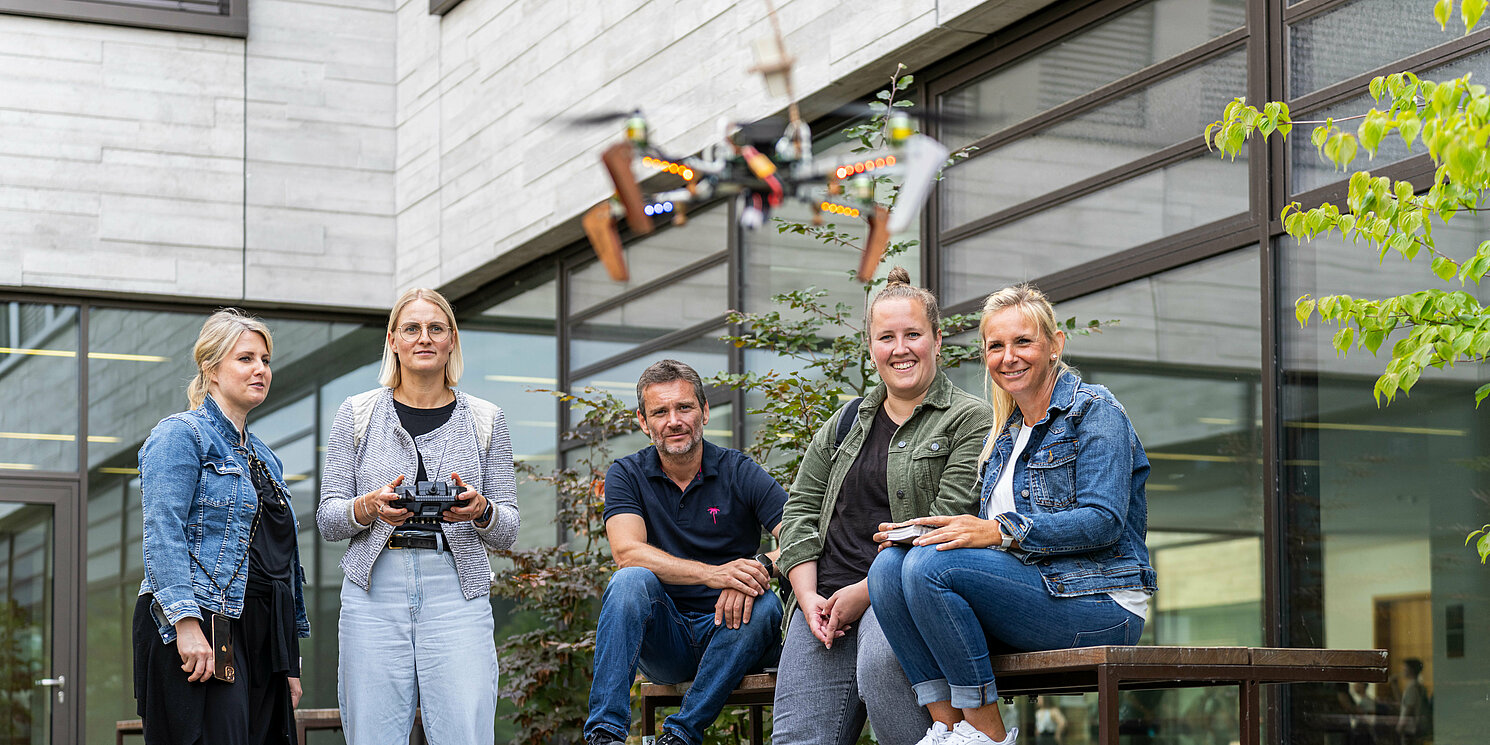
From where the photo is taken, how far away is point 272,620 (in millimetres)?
4168

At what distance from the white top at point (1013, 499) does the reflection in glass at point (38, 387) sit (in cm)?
774

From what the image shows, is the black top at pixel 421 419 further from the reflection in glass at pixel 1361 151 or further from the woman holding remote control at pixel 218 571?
the reflection in glass at pixel 1361 151

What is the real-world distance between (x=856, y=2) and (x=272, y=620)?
3.90 meters

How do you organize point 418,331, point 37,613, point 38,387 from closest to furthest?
point 418,331, point 37,613, point 38,387

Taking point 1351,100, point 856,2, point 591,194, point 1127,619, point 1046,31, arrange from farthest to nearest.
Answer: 1. point 591,194
2. point 856,2
3. point 1046,31
4. point 1351,100
5. point 1127,619

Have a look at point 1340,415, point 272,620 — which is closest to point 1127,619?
point 1340,415

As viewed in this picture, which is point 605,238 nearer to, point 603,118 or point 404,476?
point 603,118

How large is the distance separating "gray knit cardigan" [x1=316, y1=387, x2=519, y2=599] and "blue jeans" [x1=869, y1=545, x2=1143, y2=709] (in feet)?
4.09

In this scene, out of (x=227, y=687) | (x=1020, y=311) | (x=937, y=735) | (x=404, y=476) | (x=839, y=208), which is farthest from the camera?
(x=404, y=476)

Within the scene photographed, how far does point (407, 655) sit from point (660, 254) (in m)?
4.79

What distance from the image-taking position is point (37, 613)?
970 centimetres

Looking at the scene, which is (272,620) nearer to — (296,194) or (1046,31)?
(1046,31)

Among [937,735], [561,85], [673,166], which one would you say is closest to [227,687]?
[937,735]

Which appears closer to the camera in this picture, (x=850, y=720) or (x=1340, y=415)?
(x=850, y=720)
